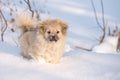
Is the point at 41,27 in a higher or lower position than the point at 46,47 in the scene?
higher

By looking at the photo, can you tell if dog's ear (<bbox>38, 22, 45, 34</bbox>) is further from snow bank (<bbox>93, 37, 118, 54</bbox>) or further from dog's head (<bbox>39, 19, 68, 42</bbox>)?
snow bank (<bbox>93, 37, 118, 54</bbox>)

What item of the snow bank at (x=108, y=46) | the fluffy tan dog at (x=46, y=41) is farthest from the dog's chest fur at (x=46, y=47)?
the snow bank at (x=108, y=46)

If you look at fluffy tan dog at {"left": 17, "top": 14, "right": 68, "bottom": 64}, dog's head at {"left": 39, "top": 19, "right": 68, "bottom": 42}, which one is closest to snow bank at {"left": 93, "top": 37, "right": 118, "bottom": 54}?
fluffy tan dog at {"left": 17, "top": 14, "right": 68, "bottom": 64}

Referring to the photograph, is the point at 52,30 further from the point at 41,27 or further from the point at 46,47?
the point at 46,47

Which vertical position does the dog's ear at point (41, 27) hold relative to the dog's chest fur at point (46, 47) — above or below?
above

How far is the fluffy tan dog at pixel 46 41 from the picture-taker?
4.95 meters

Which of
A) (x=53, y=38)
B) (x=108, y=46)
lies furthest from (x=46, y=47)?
(x=108, y=46)

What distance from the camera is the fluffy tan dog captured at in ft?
16.2

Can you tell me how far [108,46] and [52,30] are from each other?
2.37 m

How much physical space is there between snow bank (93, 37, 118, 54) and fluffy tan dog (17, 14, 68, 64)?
184cm

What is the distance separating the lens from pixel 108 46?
7102 mm

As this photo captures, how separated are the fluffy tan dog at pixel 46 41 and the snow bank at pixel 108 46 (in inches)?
72.5

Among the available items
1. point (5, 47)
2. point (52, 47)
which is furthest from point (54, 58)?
point (5, 47)

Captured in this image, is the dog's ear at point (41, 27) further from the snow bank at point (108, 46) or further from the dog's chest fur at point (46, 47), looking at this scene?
the snow bank at point (108, 46)
